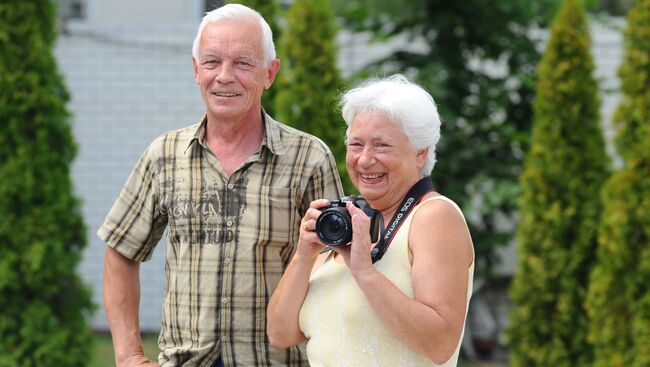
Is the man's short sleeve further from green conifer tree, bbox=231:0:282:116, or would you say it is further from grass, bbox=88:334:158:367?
grass, bbox=88:334:158:367

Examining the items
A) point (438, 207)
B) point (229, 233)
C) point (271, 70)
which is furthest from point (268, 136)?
point (438, 207)

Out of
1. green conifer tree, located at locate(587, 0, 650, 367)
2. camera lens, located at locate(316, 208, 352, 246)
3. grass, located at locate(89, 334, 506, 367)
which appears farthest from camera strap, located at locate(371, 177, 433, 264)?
grass, located at locate(89, 334, 506, 367)

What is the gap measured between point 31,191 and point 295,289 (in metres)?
4.38

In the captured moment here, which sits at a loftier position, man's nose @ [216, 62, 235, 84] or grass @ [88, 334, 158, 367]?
man's nose @ [216, 62, 235, 84]

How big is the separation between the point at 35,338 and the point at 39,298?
10.6 inches

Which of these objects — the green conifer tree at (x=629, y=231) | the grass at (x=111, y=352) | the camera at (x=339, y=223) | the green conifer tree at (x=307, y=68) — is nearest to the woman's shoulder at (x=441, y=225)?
the camera at (x=339, y=223)

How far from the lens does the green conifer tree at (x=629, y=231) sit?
6.13 metres

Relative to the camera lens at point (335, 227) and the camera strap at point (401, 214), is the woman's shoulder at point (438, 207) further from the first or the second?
the camera lens at point (335, 227)

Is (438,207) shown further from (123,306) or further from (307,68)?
(307,68)

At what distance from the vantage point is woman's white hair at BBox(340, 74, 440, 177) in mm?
2689

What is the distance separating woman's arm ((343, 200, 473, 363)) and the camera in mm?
22

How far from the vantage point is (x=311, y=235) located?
8.64ft

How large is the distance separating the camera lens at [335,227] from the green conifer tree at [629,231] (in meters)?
3.97

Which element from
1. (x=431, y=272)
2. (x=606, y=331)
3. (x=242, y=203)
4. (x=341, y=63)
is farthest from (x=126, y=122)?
(x=431, y=272)
